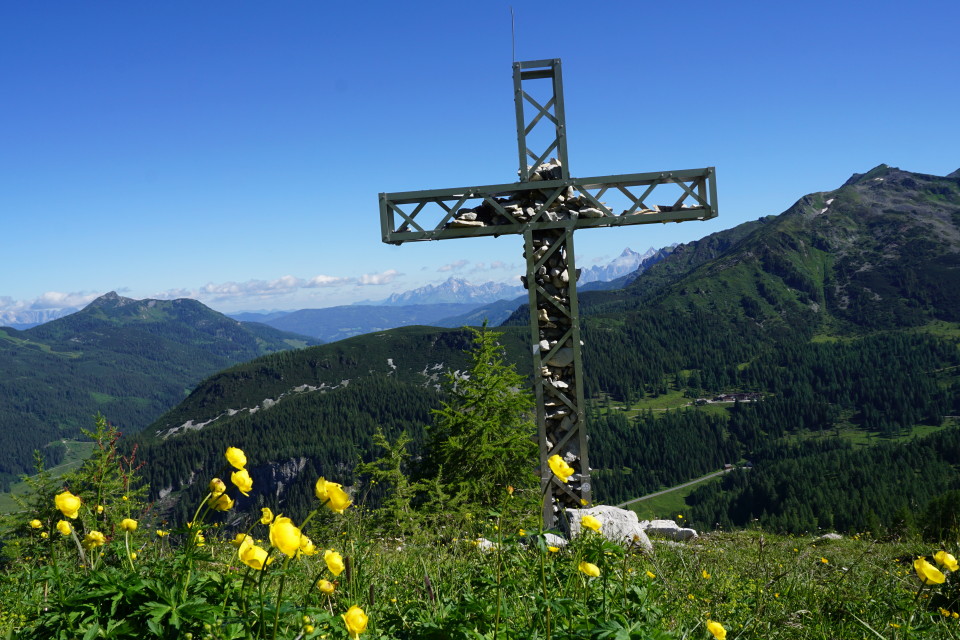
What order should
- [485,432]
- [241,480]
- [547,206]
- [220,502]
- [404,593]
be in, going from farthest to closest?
[485,432], [547,206], [404,593], [220,502], [241,480]

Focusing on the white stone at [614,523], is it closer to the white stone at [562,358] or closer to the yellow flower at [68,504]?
the white stone at [562,358]

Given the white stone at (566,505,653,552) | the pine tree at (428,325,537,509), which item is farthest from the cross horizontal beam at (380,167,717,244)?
the pine tree at (428,325,537,509)

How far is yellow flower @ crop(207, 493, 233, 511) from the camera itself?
8.71ft

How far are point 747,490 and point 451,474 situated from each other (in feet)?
522

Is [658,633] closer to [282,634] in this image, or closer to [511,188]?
[282,634]

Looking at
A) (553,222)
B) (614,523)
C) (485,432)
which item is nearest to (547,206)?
(553,222)

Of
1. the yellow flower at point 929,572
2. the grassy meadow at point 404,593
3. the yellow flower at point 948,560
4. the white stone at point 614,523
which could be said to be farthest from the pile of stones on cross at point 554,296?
the yellow flower at point 929,572

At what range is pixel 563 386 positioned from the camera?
864 centimetres

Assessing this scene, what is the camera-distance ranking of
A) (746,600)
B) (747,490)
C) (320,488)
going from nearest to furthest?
(320,488)
(746,600)
(747,490)

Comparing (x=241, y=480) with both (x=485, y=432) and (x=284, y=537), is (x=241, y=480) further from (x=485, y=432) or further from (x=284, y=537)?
(x=485, y=432)

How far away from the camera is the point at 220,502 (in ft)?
8.93

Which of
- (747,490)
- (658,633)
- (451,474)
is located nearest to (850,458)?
(747,490)

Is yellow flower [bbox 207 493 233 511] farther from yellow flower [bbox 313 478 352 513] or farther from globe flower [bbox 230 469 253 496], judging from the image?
yellow flower [bbox 313 478 352 513]

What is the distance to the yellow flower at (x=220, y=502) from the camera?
2656 mm
